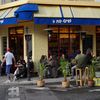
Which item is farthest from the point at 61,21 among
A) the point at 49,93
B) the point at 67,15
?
the point at 49,93

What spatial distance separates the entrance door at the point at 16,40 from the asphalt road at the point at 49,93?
757 centimetres

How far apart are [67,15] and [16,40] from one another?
4.42 meters

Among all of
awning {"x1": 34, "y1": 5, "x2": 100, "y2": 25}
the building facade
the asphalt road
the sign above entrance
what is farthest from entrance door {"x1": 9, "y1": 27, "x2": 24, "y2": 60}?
the asphalt road

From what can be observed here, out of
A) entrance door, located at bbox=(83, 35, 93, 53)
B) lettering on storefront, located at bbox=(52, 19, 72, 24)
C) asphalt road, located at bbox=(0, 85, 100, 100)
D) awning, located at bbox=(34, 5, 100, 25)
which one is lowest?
asphalt road, located at bbox=(0, 85, 100, 100)

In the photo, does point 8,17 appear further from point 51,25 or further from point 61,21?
point 61,21

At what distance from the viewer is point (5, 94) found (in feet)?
60.9

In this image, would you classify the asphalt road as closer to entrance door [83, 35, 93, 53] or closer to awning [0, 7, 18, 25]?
awning [0, 7, 18, 25]

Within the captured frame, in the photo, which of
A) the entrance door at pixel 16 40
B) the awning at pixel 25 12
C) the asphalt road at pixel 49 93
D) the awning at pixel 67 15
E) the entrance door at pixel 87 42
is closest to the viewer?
the asphalt road at pixel 49 93

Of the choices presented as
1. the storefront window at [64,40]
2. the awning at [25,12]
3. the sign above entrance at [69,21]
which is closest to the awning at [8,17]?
the awning at [25,12]

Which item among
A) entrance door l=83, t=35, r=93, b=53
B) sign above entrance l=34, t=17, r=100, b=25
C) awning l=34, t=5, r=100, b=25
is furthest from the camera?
entrance door l=83, t=35, r=93, b=53

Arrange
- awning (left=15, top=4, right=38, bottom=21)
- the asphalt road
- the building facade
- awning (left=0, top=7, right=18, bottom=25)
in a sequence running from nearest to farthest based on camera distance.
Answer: the asphalt road < awning (left=15, top=4, right=38, bottom=21) < the building facade < awning (left=0, top=7, right=18, bottom=25)

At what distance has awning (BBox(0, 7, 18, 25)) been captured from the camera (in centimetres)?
2724

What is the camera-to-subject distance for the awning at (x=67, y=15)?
2630 cm

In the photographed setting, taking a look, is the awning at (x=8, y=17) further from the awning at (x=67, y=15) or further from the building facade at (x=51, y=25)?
the awning at (x=67, y=15)
